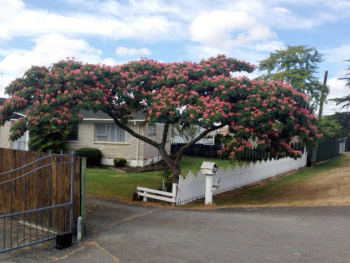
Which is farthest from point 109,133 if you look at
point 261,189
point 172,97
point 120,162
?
point 172,97

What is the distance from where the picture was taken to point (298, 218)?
27.1 feet

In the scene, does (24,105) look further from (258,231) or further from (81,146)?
(81,146)

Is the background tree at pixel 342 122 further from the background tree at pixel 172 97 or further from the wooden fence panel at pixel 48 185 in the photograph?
the wooden fence panel at pixel 48 185

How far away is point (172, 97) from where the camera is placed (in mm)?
10000

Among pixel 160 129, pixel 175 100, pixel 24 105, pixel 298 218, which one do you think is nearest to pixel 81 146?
pixel 160 129

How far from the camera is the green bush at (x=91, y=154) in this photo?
19.7 m

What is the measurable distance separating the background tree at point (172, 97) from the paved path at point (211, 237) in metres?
2.49

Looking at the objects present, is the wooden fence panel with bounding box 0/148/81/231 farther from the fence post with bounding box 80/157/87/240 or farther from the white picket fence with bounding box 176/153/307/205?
the white picket fence with bounding box 176/153/307/205

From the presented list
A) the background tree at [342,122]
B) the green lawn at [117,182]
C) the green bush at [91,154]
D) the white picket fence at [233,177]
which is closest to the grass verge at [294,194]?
the white picket fence at [233,177]

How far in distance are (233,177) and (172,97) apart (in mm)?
5694

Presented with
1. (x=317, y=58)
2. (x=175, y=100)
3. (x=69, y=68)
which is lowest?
(x=175, y=100)

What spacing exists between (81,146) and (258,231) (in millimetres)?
15760

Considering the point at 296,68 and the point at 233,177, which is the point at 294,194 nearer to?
the point at 233,177

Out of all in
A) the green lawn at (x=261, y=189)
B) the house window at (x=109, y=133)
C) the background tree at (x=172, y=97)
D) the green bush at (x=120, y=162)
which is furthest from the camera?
the house window at (x=109, y=133)
